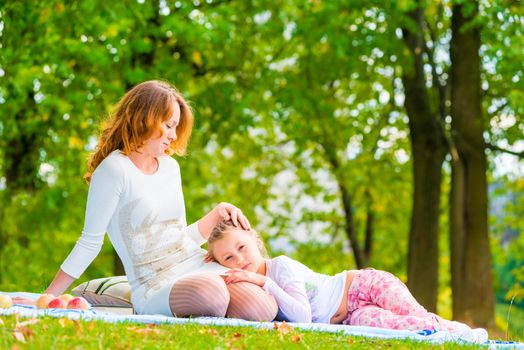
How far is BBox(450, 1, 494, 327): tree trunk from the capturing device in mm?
12011

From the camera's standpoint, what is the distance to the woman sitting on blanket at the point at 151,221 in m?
5.03

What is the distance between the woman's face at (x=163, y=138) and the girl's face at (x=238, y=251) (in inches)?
26.1

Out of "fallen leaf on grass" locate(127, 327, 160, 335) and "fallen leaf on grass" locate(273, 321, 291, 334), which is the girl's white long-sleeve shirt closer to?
"fallen leaf on grass" locate(273, 321, 291, 334)

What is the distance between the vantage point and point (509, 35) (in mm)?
11977

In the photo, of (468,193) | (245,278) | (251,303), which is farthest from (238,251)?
(468,193)

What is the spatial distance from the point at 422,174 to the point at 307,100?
2.14 metres

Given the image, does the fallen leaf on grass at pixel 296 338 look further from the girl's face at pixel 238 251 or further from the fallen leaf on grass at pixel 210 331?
the girl's face at pixel 238 251

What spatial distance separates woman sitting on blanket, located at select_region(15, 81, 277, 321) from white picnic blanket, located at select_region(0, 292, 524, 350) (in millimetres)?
221

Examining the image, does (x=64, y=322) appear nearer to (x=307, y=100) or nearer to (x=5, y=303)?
(x=5, y=303)

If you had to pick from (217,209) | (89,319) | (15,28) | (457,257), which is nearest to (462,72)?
(457,257)

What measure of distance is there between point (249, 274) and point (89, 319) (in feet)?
3.48

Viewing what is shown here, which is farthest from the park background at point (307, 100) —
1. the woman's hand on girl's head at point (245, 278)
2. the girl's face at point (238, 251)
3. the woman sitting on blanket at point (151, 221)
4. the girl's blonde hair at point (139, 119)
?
the woman's hand on girl's head at point (245, 278)

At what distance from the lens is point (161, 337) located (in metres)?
4.14

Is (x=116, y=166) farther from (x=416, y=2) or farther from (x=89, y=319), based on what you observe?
(x=416, y=2)
